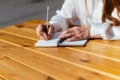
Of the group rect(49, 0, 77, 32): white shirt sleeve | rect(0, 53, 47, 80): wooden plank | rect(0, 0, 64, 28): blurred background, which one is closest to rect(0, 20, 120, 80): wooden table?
rect(0, 53, 47, 80): wooden plank

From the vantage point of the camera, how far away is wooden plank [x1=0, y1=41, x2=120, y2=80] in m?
0.83

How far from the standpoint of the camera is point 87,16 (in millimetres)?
1721

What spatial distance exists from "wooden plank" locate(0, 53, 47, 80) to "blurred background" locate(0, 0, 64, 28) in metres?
3.63

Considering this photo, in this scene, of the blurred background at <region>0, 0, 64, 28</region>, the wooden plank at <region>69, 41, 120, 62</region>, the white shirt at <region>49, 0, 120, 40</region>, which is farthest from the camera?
the blurred background at <region>0, 0, 64, 28</region>

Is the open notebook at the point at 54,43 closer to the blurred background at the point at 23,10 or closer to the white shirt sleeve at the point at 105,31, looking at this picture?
the white shirt sleeve at the point at 105,31

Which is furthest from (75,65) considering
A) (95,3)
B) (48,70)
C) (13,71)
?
(95,3)

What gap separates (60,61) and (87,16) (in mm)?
783

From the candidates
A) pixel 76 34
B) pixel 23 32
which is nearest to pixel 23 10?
pixel 23 32

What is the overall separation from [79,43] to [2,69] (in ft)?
1.33

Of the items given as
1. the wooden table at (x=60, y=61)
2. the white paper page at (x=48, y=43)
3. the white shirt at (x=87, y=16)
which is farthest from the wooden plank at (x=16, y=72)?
the white shirt at (x=87, y=16)

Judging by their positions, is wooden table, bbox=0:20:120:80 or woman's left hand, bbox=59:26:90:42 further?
woman's left hand, bbox=59:26:90:42

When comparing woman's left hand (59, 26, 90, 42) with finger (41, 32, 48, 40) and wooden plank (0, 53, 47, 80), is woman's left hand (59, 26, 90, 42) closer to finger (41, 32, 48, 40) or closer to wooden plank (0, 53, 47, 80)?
finger (41, 32, 48, 40)

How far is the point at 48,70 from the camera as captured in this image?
922mm

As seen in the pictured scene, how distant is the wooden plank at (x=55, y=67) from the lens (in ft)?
2.74
